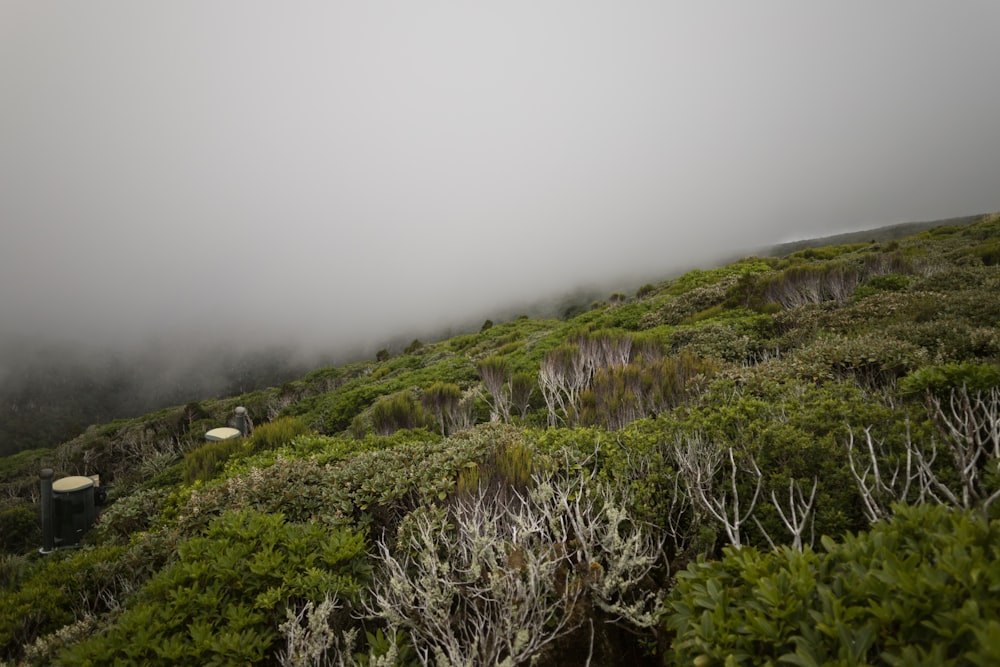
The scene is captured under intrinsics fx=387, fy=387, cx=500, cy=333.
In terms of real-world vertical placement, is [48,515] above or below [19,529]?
above

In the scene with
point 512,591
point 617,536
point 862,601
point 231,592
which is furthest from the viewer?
point 231,592

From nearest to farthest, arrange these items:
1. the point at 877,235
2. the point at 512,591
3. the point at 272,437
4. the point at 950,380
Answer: the point at 512,591 < the point at 950,380 < the point at 272,437 < the point at 877,235

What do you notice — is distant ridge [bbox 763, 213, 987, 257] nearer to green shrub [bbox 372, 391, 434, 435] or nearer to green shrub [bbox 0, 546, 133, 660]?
green shrub [bbox 372, 391, 434, 435]

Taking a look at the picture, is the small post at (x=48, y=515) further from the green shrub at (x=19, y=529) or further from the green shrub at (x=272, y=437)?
the green shrub at (x=19, y=529)

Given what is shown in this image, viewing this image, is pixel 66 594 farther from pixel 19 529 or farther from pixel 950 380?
pixel 19 529

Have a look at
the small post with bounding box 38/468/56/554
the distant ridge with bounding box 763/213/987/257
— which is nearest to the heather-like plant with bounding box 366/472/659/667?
the small post with bounding box 38/468/56/554

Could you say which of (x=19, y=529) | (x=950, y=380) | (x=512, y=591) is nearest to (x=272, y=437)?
(x=512, y=591)

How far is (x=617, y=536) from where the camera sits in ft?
10.4

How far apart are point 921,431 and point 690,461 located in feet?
7.77

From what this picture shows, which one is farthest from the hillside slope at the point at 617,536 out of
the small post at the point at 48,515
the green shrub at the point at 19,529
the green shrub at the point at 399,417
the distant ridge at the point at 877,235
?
the distant ridge at the point at 877,235

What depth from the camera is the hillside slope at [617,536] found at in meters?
2.08

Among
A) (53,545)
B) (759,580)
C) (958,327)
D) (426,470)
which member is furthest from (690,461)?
(53,545)

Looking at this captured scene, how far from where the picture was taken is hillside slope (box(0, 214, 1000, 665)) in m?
2.08

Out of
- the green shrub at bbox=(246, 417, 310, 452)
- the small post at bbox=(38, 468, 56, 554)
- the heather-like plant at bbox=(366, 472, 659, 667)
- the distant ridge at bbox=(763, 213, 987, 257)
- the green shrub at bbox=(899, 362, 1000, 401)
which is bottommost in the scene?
the small post at bbox=(38, 468, 56, 554)
